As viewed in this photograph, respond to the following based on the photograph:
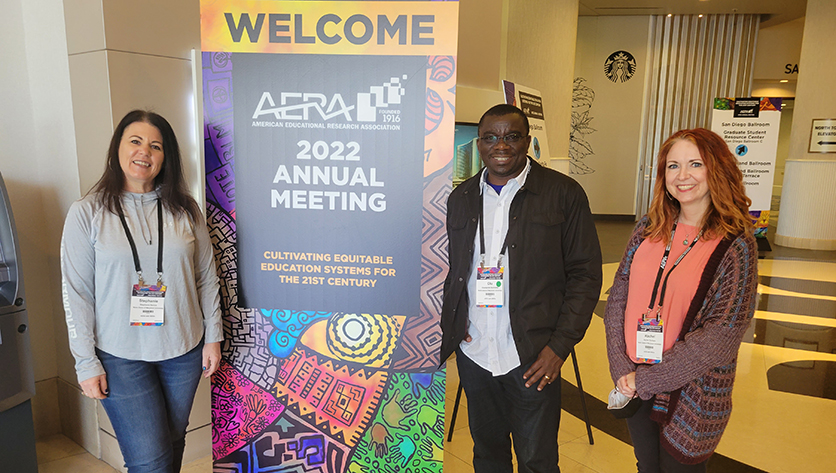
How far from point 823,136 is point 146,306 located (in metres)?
9.52

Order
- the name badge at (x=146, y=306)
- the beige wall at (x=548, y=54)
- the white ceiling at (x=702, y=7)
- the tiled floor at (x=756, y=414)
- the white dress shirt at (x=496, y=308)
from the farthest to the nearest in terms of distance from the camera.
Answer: the white ceiling at (x=702, y=7) → the beige wall at (x=548, y=54) → the tiled floor at (x=756, y=414) → the white dress shirt at (x=496, y=308) → the name badge at (x=146, y=306)

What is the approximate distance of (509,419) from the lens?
74.8 inches

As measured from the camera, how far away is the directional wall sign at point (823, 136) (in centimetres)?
785

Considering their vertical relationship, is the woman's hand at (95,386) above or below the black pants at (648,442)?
above

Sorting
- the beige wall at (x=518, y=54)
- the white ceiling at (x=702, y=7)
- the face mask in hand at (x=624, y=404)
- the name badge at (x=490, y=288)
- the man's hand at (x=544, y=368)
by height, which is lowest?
the face mask in hand at (x=624, y=404)

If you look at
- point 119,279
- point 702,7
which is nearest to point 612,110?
point 702,7

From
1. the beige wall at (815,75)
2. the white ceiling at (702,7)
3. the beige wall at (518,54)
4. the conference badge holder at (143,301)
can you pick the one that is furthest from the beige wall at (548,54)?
the conference badge holder at (143,301)

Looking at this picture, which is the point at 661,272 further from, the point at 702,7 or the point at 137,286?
the point at 702,7

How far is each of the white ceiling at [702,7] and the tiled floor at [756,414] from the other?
6280 mm

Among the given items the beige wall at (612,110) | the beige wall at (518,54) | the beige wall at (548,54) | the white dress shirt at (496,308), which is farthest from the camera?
the beige wall at (612,110)

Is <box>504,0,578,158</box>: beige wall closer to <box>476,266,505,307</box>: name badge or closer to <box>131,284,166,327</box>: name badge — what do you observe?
<box>476,266,505,307</box>: name badge

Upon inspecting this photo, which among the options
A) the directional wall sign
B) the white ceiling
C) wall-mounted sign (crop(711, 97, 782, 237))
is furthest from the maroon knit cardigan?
the white ceiling

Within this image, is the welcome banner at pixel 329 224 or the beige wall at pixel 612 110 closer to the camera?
the welcome banner at pixel 329 224

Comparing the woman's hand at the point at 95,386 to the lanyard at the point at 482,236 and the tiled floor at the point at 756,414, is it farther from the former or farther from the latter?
the lanyard at the point at 482,236
